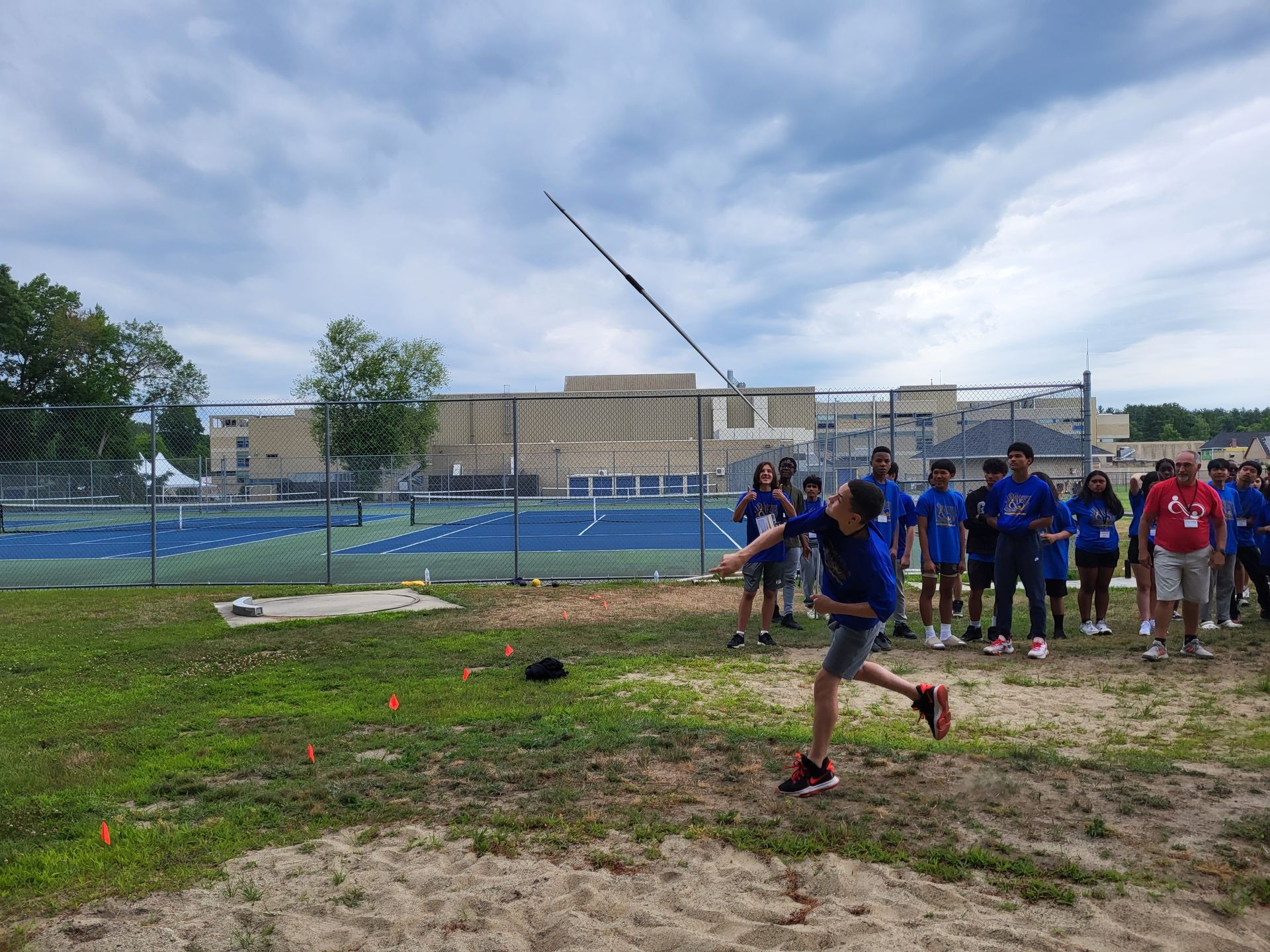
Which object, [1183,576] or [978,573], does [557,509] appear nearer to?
[978,573]

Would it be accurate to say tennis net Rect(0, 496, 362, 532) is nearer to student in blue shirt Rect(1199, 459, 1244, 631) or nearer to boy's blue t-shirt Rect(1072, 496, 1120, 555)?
boy's blue t-shirt Rect(1072, 496, 1120, 555)

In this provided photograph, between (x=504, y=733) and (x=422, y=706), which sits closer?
(x=504, y=733)

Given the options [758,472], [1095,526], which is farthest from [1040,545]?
[758,472]

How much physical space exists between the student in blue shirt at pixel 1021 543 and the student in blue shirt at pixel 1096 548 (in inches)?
57.8

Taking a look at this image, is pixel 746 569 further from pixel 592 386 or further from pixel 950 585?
pixel 592 386

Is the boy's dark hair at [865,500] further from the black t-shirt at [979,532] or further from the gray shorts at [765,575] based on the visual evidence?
the black t-shirt at [979,532]

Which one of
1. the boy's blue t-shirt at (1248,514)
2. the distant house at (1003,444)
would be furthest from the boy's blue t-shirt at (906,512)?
the distant house at (1003,444)

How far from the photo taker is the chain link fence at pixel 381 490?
15195mm

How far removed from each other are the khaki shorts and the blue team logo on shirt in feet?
4.19

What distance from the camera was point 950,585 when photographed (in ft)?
29.2

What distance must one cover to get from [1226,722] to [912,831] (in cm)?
337

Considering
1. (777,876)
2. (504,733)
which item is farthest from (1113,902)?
(504,733)

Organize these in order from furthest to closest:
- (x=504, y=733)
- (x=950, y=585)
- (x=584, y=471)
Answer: (x=584, y=471) < (x=950, y=585) < (x=504, y=733)

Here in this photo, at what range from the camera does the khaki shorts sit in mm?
7980
